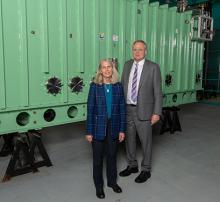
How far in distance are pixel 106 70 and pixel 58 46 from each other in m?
1.16

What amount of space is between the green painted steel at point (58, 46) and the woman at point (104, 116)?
100 cm

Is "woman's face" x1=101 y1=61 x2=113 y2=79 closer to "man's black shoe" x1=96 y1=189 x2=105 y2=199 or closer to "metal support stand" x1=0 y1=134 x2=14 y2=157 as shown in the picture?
"man's black shoe" x1=96 y1=189 x2=105 y2=199

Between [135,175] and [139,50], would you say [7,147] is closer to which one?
[135,175]

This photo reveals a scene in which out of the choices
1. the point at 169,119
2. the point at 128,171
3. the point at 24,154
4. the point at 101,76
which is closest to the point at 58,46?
the point at 101,76

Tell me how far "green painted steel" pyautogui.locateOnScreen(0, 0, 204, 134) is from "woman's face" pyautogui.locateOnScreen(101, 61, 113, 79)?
1.04m

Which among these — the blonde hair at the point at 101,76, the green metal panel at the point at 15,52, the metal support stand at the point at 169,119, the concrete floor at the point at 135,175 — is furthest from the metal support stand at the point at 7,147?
the metal support stand at the point at 169,119

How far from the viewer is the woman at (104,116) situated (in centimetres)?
Answer: 310

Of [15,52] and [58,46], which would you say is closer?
[15,52]

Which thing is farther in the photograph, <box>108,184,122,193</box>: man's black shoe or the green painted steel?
the green painted steel

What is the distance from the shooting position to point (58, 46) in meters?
3.90

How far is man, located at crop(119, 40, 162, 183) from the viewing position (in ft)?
11.7

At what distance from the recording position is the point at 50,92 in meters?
3.86

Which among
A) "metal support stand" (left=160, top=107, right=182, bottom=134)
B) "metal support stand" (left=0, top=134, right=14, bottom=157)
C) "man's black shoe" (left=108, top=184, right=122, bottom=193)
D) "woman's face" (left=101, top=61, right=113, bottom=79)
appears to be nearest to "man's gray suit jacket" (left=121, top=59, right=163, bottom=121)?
"woman's face" (left=101, top=61, right=113, bottom=79)

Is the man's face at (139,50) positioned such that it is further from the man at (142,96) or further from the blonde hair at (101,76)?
the blonde hair at (101,76)
